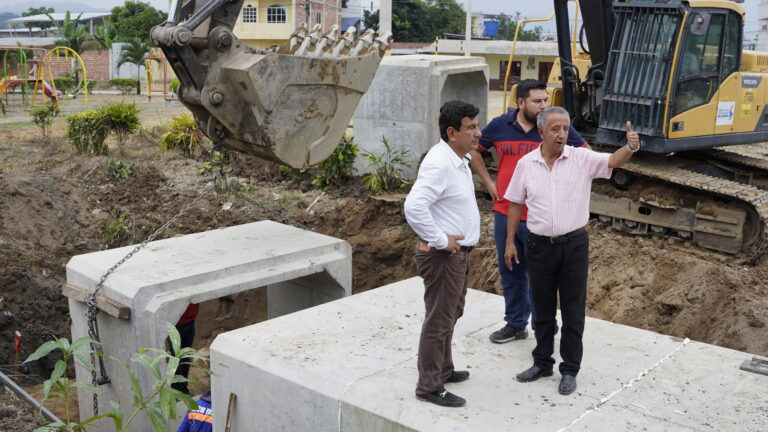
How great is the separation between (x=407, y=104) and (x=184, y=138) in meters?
4.62

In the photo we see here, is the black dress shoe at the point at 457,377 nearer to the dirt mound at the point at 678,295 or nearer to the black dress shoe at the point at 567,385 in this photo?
the black dress shoe at the point at 567,385

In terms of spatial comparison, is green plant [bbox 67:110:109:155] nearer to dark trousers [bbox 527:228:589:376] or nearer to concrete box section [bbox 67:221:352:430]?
concrete box section [bbox 67:221:352:430]

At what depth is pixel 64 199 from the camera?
36.6 ft

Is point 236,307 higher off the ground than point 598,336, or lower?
lower

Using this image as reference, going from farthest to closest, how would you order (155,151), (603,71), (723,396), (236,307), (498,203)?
(155,151) < (603,71) < (236,307) < (498,203) < (723,396)

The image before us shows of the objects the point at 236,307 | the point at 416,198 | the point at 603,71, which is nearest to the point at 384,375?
the point at 416,198

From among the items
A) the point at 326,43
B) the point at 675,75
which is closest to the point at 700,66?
the point at 675,75

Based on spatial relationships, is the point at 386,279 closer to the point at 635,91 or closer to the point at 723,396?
the point at 635,91

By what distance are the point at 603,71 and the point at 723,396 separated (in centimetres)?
648

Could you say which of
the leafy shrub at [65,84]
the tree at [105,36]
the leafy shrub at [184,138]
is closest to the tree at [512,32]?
the tree at [105,36]

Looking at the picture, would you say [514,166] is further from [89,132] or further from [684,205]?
[89,132]

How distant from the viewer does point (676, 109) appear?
9.27 metres

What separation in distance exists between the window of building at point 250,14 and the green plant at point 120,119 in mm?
32554

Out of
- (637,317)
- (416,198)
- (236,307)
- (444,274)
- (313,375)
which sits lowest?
(236,307)
